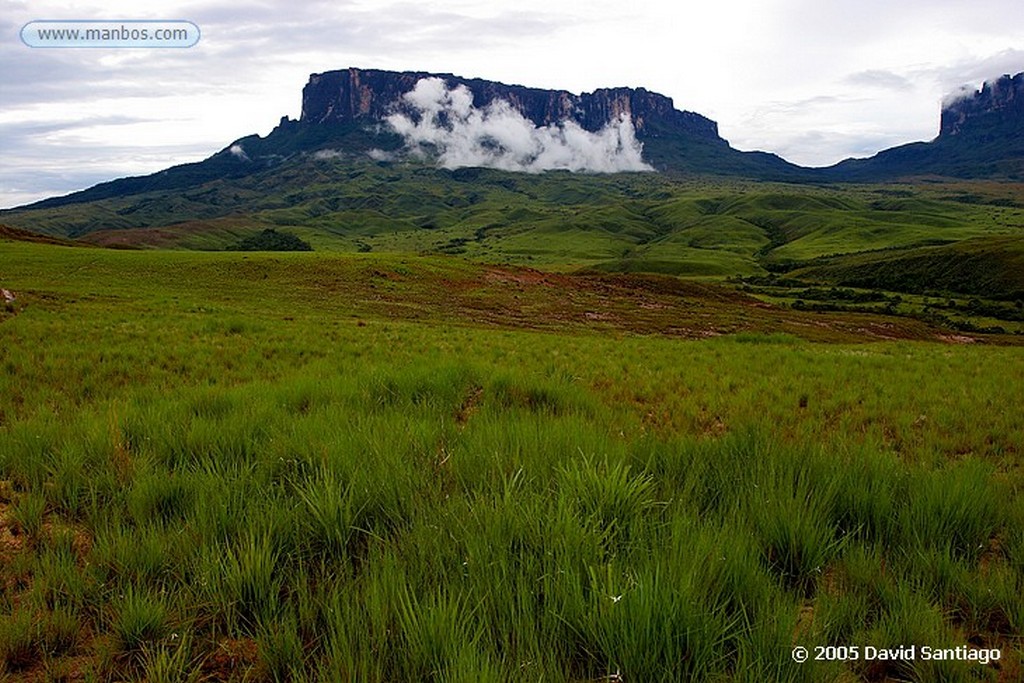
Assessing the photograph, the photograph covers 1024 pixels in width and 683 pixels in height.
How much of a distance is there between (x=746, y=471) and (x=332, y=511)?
9.43ft

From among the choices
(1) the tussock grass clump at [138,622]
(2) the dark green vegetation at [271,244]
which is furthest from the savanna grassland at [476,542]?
(2) the dark green vegetation at [271,244]

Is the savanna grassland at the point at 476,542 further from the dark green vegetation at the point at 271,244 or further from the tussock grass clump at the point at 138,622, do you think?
the dark green vegetation at the point at 271,244

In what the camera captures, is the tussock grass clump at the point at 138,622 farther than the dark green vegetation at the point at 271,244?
No

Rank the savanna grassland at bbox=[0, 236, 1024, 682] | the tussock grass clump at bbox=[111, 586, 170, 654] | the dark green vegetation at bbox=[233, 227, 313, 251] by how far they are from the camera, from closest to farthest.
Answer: the savanna grassland at bbox=[0, 236, 1024, 682]
the tussock grass clump at bbox=[111, 586, 170, 654]
the dark green vegetation at bbox=[233, 227, 313, 251]

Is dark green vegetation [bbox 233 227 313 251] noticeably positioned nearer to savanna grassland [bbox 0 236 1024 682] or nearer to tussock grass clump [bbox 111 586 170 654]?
savanna grassland [bbox 0 236 1024 682]

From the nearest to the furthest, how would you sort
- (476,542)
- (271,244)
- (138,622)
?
(138,622) < (476,542) < (271,244)

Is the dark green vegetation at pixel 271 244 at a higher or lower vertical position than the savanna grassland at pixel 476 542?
higher

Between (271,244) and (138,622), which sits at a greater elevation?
(271,244)

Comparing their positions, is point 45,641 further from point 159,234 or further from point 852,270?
point 159,234

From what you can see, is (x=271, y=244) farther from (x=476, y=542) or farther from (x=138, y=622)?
(x=476, y=542)

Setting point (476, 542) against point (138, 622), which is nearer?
point (138, 622)

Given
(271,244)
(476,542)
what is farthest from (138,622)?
(271,244)


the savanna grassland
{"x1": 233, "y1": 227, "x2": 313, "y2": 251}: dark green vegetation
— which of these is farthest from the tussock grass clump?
{"x1": 233, "y1": 227, "x2": 313, "y2": 251}: dark green vegetation

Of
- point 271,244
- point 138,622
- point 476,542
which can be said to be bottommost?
point 138,622
